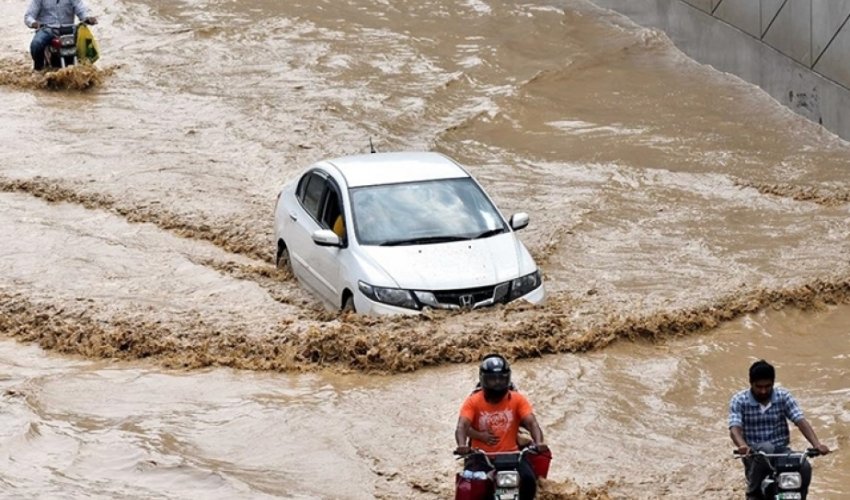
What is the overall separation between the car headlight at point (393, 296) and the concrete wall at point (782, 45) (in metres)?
8.59

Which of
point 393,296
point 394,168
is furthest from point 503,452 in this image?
point 394,168

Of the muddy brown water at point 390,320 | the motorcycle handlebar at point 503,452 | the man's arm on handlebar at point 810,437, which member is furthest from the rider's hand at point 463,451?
the man's arm on handlebar at point 810,437

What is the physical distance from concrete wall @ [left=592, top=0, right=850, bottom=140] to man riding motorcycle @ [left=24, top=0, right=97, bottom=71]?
28.2ft

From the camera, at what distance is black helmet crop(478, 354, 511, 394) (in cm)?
888

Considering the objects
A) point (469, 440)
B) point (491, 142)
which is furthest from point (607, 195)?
point (469, 440)

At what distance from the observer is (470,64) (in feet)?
79.9

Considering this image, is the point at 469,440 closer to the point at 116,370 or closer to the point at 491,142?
the point at 116,370

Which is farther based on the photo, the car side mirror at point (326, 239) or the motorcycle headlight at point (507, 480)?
the car side mirror at point (326, 239)

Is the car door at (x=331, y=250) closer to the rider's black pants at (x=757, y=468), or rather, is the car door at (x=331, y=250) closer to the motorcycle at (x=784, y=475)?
the rider's black pants at (x=757, y=468)

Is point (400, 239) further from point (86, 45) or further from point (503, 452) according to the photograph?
point (86, 45)

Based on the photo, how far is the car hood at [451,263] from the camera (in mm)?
12844

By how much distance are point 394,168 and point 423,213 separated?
91cm

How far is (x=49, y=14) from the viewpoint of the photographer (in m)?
22.1

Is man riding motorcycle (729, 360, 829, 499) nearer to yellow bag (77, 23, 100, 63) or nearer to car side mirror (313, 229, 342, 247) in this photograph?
car side mirror (313, 229, 342, 247)
